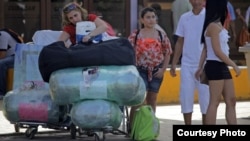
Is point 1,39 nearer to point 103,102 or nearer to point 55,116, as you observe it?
point 55,116

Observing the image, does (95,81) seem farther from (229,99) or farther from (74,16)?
(229,99)

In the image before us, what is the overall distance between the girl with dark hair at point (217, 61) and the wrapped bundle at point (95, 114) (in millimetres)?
→ 1109

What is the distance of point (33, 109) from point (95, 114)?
111 cm

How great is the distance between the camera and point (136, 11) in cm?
1595

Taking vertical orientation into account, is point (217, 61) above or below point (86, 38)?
below

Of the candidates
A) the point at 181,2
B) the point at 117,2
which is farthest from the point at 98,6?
the point at 181,2

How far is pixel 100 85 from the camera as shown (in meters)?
8.48

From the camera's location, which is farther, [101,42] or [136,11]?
[136,11]

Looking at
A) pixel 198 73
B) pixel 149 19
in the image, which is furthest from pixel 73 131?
pixel 198 73

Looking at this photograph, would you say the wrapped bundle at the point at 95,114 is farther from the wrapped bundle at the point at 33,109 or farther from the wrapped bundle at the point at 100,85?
the wrapped bundle at the point at 33,109

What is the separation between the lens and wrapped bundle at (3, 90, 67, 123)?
920cm

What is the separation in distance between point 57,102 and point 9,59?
14.7 ft

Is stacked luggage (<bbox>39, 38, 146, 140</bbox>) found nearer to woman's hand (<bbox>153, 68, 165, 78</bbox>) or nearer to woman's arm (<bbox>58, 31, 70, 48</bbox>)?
woman's arm (<bbox>58, 31, 70, 48</bbox>)

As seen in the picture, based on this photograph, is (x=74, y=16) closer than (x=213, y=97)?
No
